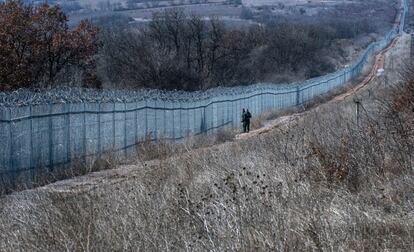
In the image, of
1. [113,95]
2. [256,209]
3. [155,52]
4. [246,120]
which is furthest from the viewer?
[155,52]

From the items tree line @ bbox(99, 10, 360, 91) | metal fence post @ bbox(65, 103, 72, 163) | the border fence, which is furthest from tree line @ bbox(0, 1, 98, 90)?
metal fence post @ bbox(65, 103, 72, 163)

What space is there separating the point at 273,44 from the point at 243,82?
15.9 metres

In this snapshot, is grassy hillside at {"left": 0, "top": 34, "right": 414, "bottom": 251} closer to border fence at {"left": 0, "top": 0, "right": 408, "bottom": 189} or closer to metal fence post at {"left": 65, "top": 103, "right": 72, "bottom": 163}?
border fence at {"left": 0, "top": 0, "right": 408, "bottom": 189}

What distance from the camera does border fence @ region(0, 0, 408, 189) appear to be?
16.0 metres

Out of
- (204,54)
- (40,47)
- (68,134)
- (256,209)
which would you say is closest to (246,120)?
(40,47)

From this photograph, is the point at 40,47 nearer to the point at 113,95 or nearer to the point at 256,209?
the point at 113,95

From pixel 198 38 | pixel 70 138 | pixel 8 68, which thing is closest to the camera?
pixel 70 138

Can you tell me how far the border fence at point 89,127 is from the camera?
15953 mm

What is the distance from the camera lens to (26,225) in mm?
7703

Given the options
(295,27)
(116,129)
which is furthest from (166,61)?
(295,27)

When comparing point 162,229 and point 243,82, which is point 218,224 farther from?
point 243,82

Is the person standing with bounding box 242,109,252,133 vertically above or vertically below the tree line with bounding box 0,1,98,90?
below

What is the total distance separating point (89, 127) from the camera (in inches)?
789

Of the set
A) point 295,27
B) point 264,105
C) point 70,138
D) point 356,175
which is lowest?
point 295,27
